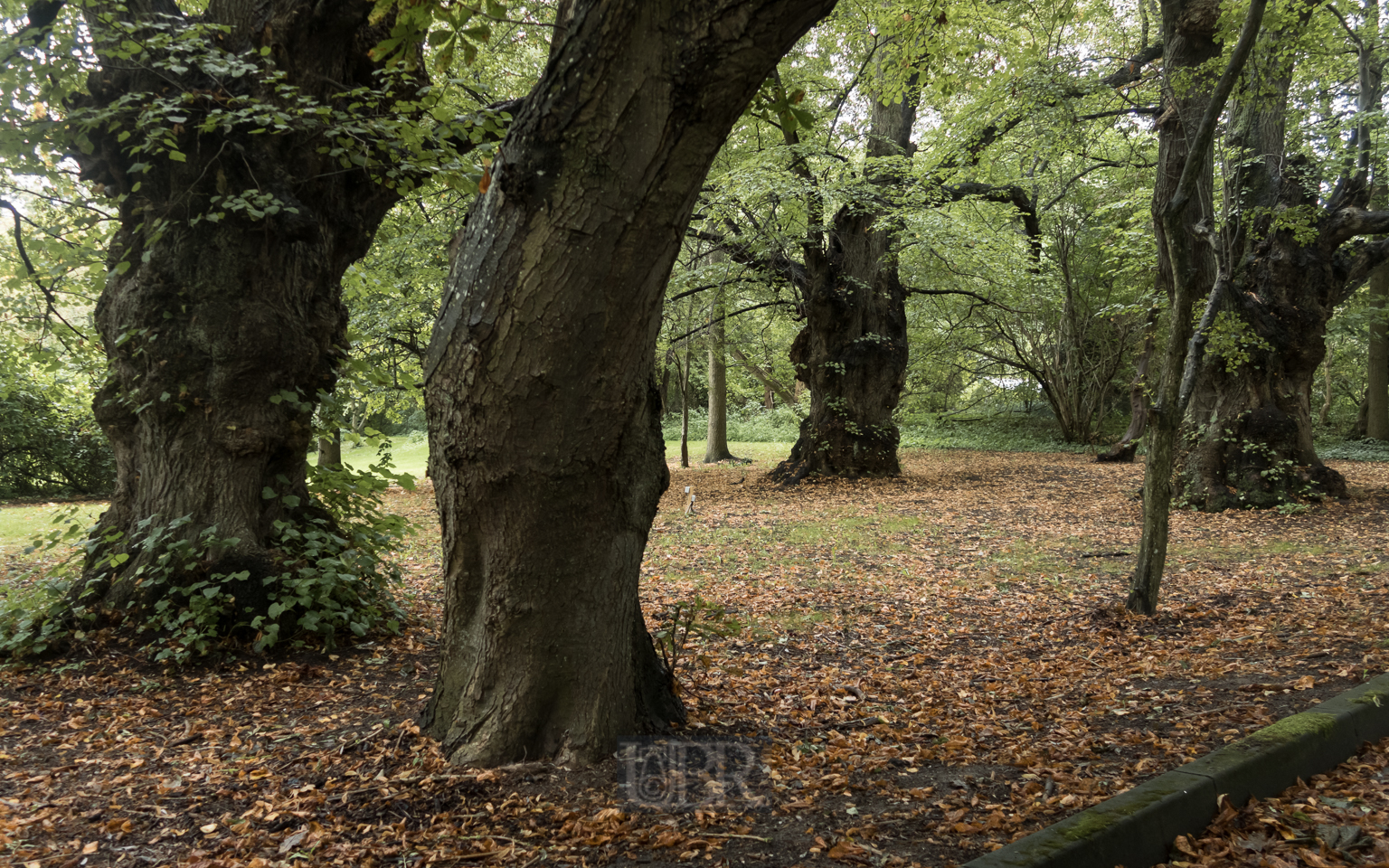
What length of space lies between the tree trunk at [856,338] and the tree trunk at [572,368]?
11.6 meters

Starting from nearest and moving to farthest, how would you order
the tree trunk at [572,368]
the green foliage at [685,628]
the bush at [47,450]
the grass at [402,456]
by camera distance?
the tree trunk at [572,368] → the green foliage at [685,628] → the bush at [47,450] → the grass at [402,456]

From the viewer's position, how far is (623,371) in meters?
3.02

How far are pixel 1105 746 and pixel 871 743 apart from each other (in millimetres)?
1016

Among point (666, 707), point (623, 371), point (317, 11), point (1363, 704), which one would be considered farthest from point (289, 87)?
point (1363, 704)

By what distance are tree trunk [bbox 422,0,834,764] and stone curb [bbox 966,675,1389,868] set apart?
5.68ft

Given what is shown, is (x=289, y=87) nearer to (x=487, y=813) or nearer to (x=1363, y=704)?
(x=487, y=813)

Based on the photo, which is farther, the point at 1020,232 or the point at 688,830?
the point at 1020,232


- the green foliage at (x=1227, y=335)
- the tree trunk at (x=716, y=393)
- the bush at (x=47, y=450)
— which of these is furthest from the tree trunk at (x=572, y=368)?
the bush at (x=47, y=450)

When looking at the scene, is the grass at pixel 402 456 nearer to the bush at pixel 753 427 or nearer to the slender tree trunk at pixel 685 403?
the bush at pixel 753 427

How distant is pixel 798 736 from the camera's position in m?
3.99

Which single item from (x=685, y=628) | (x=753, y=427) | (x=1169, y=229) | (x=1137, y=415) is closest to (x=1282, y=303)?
(x=1169, y=229)

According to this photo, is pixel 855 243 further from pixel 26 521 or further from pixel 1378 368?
pixel 26 521

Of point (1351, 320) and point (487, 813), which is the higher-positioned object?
point (1351, 320)

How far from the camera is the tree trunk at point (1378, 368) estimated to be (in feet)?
58.6
